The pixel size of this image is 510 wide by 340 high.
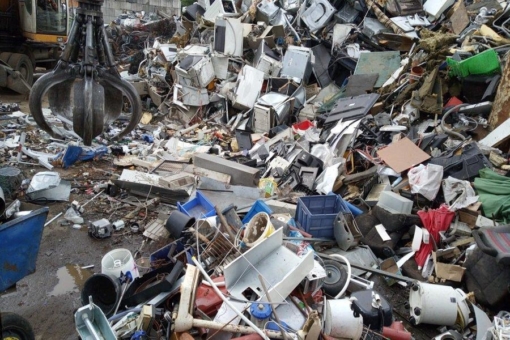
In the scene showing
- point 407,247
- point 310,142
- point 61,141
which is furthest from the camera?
point 61,141

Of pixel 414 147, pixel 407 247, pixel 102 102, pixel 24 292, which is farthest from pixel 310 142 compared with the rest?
pixel 24 292

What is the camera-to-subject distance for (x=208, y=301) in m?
3.03

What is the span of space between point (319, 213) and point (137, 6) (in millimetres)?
20779

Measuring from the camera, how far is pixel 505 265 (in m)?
3.44

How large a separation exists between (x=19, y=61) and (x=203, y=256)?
9.77 m

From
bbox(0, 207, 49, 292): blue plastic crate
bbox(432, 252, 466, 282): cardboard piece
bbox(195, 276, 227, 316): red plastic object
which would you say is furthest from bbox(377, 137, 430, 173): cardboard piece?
bbox(0, 207, 49, 292): blue plastic crate

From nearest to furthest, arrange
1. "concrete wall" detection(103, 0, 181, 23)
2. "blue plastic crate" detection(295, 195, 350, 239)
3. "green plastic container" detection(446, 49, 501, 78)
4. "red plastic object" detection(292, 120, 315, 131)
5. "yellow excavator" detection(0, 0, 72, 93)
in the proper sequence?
1. "blue plastic crate" detection(295, 195, 350, 239)
2. "green plastic container" detection(446, 49, 501, 78)
3. "red plastic object" detection(292, 120, 315, 131)
4. "yellow excavator" detection(0, 0, 72, 93)
5. "concrete wall" detection(103, 0, 181, 23)

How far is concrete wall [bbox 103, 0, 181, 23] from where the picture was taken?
20.2 metres

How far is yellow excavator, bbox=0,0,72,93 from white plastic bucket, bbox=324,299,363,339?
10.4 meters

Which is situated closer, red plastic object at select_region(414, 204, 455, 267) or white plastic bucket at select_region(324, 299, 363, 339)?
white plastic bucket at select_region(324, 299, 363, 339)

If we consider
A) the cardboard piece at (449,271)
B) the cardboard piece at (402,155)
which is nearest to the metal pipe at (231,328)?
the cardboard piece at (449,271)

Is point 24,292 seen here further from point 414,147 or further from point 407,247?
point 414,147

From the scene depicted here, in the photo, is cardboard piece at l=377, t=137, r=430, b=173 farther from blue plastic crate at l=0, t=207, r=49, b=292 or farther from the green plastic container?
blue plastic crate at l=0, t=207, r=49, b=292

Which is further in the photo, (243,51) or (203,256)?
(243,51)
